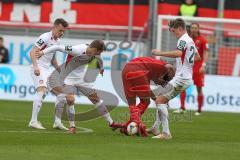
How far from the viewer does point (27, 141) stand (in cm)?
1370

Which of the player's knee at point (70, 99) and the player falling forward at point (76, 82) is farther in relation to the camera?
the player's knee at point (70, 99)

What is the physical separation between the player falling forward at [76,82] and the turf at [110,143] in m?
0.46

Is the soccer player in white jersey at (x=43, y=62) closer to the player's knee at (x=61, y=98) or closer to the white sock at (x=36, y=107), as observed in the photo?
the white sock at (x=36, y=107)

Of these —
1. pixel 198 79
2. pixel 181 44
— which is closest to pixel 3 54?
pixel 198 79

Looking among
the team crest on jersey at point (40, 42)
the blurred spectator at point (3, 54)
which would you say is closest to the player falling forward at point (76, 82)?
the team crest on jersey at point (40, 42)

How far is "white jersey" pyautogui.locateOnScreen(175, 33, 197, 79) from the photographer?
15.0m

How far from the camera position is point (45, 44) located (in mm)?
16797

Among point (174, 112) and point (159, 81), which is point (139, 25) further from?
point (159, 81)

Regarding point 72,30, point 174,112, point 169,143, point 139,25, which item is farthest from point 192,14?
point 169,143

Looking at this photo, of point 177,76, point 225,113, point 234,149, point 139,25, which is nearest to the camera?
point 234,149

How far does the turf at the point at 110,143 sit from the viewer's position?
12039mm

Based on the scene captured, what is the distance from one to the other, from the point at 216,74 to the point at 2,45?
7.26 m

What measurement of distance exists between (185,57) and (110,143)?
2.52 m

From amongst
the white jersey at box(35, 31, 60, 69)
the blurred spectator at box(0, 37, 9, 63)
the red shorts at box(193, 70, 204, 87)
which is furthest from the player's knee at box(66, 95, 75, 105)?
the blurred spectator at box(0, 37, 9, 63)
